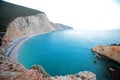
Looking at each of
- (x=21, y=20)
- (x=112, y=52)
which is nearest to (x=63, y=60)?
(x=112, y=52)

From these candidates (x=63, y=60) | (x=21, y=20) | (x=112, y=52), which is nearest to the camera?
(x=112, y=52)

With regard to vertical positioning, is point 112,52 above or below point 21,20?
below

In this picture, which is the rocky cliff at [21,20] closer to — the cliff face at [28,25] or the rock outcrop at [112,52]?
the cliff face at [28,25]

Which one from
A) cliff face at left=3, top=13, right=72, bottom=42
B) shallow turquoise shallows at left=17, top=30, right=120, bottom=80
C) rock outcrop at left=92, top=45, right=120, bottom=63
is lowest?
shallow turquoise shallows at left=17, top=30, right=120, bottom=80

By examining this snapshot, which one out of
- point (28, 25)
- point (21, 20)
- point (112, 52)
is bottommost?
point (112, 52)

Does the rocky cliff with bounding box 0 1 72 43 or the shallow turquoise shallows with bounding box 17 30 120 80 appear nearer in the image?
the shallow turquoise shallows with bounding box 17 30 120 80

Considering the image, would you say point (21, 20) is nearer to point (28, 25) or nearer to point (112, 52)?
point (28, 25)

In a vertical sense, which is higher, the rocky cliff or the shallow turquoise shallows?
the rocky cliff

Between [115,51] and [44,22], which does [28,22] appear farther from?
[115,51]

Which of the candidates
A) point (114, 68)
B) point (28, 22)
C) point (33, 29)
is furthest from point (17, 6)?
point (114, 68)

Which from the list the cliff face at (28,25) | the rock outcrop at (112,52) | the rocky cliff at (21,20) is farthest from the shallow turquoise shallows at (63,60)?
the cliff face at (28,25)

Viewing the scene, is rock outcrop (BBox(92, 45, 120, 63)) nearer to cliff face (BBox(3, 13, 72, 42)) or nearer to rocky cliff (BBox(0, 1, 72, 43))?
rocky cliff (BBox(0, 1, 72, 43))

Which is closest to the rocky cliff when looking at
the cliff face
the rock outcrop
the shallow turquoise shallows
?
the cliff face
